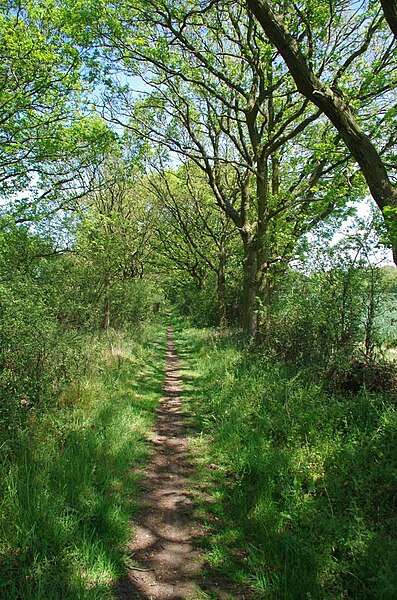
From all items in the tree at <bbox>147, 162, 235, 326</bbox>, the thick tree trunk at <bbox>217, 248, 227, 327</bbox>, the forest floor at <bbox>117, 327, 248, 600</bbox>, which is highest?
the tree at <bbox>147, 162, 235, 326</bbox>

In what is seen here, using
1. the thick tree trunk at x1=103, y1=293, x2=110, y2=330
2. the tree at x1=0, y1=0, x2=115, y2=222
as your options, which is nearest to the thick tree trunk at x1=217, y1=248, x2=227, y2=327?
the thick tree trunk at x1=103, y1=293, x2=110, y2=330

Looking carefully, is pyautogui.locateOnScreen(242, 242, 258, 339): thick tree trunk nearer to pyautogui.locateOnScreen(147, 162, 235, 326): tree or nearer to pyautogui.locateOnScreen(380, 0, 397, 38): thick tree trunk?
pyautogui.locateOnScreen(147, 162, 235, 326): tree

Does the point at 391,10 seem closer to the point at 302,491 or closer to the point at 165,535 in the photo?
the point at 302,491

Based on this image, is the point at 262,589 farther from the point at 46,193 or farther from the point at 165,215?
the point at 165,215

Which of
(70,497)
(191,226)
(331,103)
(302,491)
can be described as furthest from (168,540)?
(191,226)

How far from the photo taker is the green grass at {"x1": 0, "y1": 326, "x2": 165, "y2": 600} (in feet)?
9.59

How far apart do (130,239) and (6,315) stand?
59.2ft

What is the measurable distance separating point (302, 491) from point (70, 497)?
2598 mm

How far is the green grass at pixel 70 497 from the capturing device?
2924mm

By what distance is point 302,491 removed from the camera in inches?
164

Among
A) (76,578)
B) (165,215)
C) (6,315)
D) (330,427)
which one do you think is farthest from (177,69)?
(165,215)

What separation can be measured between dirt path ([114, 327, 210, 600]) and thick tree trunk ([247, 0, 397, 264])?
4.22 m

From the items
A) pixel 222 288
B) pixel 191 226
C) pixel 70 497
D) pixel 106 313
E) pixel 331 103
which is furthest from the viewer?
pixel 191 226

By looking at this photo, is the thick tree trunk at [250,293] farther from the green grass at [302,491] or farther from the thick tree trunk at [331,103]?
the thick tree trunk at [331,103]
